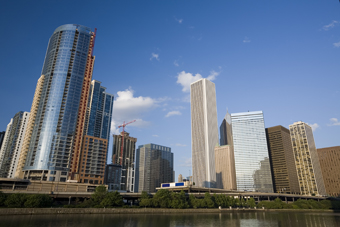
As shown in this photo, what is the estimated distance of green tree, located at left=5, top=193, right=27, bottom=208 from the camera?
96.1 m

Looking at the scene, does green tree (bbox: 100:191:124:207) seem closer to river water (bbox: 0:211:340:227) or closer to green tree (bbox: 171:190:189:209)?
river water (bbox: 0:211:340:227)

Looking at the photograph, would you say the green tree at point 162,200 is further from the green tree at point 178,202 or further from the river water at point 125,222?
the river water at point 125,222

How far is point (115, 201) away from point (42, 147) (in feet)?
322

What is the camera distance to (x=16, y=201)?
97188mm

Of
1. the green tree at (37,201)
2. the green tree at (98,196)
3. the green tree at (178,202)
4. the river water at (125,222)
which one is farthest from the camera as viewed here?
the green tree at (178,202)

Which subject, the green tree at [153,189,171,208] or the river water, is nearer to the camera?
the river water

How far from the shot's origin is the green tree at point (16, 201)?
96.1 meters

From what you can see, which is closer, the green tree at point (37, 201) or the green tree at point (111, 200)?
the green tree at point (37, 201)

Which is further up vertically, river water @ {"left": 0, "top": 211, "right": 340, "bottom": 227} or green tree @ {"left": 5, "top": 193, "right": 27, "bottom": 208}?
green tree @ {"left": 5, "top": 193, "right": 27, "bottom": 208}

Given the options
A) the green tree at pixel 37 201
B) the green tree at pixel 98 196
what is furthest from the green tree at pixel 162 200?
the green tree at pixel 37 201

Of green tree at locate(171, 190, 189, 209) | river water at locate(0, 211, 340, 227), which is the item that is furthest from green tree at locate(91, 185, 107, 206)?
green tree at locate(171, 190, 189, 209)

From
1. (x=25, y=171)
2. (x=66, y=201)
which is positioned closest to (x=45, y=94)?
(x=25, y=171)

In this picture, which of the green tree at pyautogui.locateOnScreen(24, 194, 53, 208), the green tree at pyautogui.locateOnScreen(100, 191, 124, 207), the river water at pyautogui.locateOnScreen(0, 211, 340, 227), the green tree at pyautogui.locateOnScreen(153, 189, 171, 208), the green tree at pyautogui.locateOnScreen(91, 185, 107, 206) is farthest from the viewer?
the green tree at pyautogui.locateOnScreen(153, 189, 171, 208)

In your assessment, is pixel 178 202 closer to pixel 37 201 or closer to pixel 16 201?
Answer: pixel 37 201
